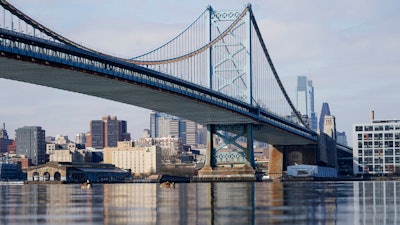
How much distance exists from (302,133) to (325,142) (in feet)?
77.4

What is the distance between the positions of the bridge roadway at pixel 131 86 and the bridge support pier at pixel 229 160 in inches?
102

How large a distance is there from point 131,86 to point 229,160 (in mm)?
41023

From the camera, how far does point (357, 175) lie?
179m

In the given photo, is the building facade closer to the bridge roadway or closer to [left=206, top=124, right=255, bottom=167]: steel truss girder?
the bridge roadway

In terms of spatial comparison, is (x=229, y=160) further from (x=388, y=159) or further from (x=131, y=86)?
(x=388, y=159)

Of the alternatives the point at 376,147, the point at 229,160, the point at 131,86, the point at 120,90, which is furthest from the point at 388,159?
the point at 131,86

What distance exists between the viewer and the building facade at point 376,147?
18462cm

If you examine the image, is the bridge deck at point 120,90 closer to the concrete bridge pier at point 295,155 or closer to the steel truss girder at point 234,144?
the steel truss girder at point 234,144

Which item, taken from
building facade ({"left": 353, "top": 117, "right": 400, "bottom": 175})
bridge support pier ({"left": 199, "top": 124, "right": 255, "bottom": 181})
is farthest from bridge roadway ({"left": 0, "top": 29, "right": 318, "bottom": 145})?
building facade ({"left": 353, "top": 117, "right": 400, "bottom": 175})

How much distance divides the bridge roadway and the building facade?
42.6m

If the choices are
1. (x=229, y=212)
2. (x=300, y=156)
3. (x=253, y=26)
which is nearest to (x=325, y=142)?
(x=300, y=156)

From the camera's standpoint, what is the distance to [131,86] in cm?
9781

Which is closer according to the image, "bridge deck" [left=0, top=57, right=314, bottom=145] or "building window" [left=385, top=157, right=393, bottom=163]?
"bridge deck" [left=0, top=57, right=314, bottom=145]

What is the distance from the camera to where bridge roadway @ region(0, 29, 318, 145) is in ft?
→ 261
